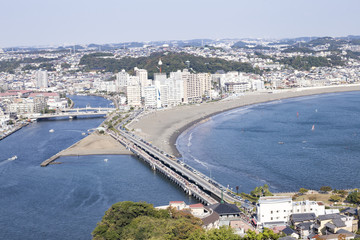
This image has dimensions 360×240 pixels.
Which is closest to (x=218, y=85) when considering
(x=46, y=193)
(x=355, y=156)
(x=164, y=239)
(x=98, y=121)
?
(x=98, y=121)

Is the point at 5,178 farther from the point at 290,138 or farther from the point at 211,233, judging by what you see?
the point at 290,138

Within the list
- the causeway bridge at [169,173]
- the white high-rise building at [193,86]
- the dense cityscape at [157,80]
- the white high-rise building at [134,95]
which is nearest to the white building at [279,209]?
the causeway bridge at [169,173]

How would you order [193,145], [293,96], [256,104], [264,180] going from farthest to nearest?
[293,96] < [256,104] < [193,145] < [264,180]

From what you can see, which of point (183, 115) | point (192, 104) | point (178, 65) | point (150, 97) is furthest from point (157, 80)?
point (178, 65)

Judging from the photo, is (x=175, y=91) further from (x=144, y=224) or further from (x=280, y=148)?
(x=144, y=224)

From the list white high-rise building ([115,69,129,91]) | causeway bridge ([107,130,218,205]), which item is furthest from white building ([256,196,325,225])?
white high-rise building ([115,69,129,91])

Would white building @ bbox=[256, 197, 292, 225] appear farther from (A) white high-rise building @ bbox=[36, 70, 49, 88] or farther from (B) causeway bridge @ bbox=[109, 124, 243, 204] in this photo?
(A) white high-rise building @ bbox=[36, 70, 49, 88]
